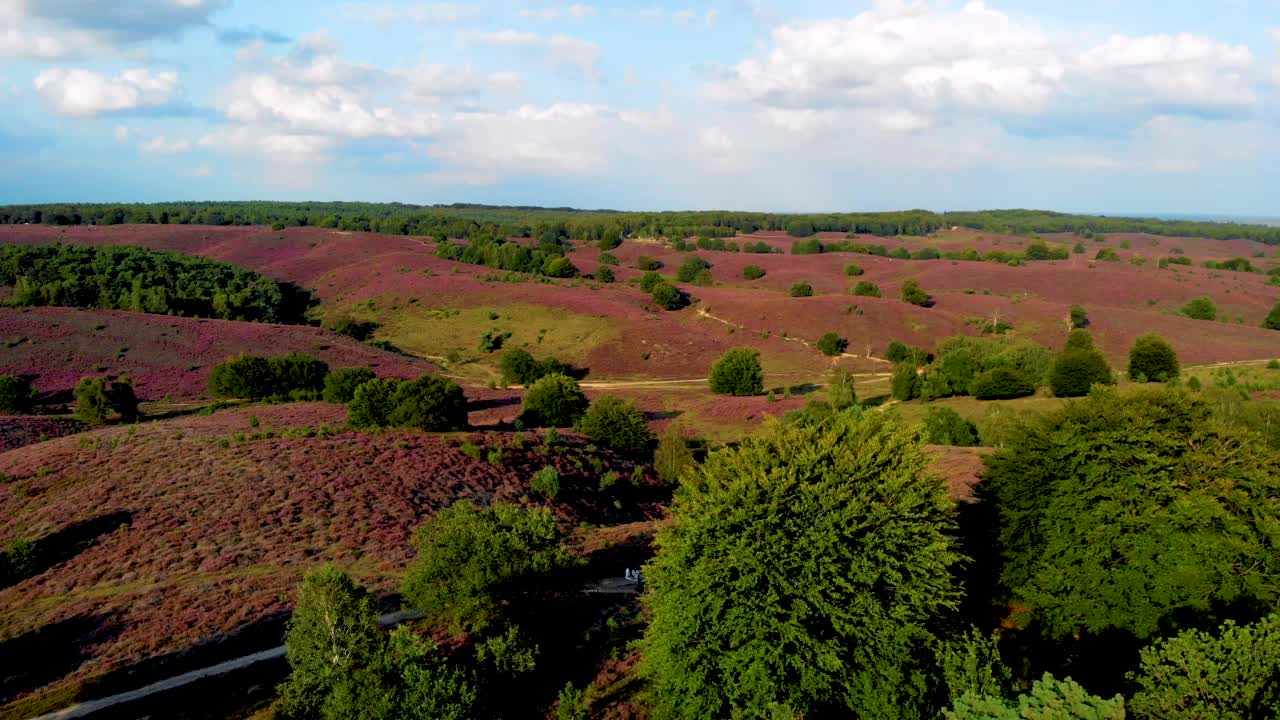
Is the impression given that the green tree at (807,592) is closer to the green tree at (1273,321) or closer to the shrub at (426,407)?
the shrub at (426,407)

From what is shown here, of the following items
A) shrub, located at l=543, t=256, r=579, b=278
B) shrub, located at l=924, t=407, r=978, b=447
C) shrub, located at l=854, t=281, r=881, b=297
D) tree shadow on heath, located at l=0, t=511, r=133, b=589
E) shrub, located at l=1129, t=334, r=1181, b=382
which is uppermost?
shrub, located at l=543, t=256, r=579, b=278

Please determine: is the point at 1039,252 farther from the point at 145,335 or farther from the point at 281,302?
the point at 145,335

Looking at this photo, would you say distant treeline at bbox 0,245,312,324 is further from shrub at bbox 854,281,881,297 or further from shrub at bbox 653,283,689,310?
shrub at bbox 854,281,881,297

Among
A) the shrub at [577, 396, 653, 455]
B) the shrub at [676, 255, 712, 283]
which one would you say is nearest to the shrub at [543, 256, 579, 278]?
the shrub at [676, 255, 712, 283]

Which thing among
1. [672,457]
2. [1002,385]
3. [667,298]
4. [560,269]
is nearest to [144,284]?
[560,269]

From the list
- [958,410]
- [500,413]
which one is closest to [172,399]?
[500,413]

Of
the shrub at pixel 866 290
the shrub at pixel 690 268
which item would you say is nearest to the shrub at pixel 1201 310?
the shrub at pixel 866 290
